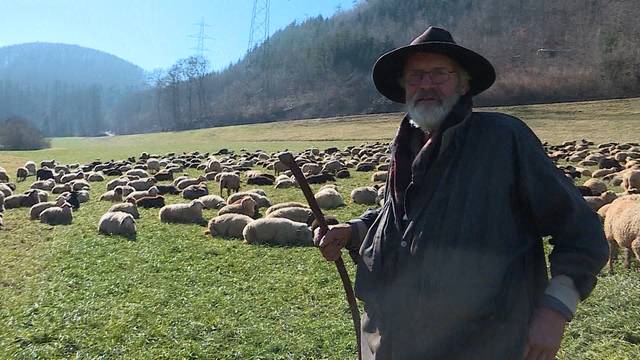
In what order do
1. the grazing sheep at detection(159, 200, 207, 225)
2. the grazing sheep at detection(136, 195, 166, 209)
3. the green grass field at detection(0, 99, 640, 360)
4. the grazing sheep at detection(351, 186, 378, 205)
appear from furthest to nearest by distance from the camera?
the grazing sheep at detection(136, 195, 166, 209) → the grazing sheep at detection(351, 186, 378, 205) → the grazing sheep at detection(159, 200, 207, 225) → the green grass field at detection(0, 99, 640, 360)

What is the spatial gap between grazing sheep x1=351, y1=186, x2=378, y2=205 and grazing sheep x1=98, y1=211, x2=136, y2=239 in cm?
692

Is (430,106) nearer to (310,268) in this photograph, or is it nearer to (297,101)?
(310,268)

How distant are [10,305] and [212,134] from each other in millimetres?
79920

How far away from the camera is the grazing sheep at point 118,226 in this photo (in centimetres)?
1371

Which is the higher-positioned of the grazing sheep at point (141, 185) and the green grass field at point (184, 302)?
the green grass field at point (184, 302)

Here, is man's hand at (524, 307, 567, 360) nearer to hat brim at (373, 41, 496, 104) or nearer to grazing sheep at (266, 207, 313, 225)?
hat brim at (373, 41, 496, 104)

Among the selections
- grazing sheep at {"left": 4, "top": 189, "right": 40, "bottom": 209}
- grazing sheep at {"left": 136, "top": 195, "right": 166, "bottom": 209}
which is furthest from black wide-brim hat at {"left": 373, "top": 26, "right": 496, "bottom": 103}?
grazing sheep at {"left": 4, "top": 189, "right": 40, "bottom": 209}

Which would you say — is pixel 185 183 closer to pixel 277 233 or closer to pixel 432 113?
pixel 277 233

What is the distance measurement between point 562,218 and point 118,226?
12.6 m

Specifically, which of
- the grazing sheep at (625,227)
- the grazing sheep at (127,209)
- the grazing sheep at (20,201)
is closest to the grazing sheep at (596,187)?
the grazing sheep at (625,227)

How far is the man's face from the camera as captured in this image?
311 centimetres

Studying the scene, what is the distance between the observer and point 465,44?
117000 mm

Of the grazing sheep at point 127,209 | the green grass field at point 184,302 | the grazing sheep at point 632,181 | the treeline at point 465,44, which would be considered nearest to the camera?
the green grass field at point 184,302

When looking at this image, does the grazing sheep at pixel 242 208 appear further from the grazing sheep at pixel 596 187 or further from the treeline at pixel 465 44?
the treeline at pixel 465 44
